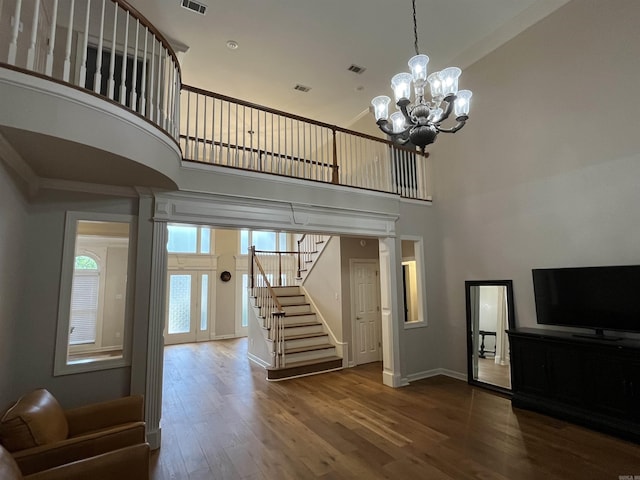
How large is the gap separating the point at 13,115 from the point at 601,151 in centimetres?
565

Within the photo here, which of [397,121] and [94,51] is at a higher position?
[94,51]

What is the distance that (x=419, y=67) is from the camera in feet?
9.55

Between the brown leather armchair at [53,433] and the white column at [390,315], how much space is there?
378 cm

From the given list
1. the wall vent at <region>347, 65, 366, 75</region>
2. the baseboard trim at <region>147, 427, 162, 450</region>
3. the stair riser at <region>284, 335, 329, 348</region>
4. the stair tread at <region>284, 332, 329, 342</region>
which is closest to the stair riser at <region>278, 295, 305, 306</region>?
the stair tread at <region>284, 332, 329, 342</region>

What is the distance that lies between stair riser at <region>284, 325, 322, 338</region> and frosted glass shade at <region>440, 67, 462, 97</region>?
5.05 m

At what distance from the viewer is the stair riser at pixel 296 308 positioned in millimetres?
7146

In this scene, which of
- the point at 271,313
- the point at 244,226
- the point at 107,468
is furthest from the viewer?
the point at 271,313

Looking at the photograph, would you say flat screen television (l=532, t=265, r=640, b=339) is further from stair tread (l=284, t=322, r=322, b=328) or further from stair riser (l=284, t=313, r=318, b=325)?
stair riser (l=284, t=313, r=318, b=325)

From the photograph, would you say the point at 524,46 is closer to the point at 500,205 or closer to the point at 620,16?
the point at 620,16

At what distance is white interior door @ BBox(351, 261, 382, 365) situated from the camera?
658 cm

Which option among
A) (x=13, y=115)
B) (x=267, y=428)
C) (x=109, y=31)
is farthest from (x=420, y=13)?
(x=267, y=428)

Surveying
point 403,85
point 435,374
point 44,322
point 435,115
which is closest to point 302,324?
point 435,374

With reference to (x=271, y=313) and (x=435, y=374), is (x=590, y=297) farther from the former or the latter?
(x=271, y=313)

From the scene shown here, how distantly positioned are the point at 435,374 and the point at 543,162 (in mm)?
3783
